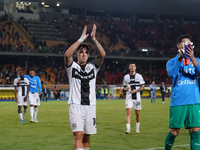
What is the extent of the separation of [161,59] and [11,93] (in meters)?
27.5

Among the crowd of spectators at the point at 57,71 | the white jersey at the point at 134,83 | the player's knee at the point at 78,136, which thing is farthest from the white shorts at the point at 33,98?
the crowd of spectators at the point at 57,71

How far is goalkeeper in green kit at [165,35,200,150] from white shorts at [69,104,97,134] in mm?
1416

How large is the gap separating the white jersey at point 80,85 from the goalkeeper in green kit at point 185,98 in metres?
1.46

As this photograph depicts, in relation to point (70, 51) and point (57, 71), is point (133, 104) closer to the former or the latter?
point (70, 51)

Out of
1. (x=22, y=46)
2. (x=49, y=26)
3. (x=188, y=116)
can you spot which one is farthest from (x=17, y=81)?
(x=49, y=26)

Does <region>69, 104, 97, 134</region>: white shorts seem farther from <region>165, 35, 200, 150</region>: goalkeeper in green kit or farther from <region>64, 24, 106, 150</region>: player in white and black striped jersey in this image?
<region>165, 35, 200, 150</region>: goalkeeper in green kit

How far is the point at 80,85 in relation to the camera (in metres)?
5.93

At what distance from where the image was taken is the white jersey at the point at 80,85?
5.91 metres

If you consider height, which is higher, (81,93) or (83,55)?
(83,55)

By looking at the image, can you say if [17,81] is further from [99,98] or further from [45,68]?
[45,68]

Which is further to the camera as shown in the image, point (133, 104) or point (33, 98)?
point (33, 98)

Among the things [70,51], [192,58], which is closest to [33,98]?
[70,51]

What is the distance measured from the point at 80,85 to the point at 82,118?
0.59 m

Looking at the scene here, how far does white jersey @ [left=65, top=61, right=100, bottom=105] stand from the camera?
591 cm
